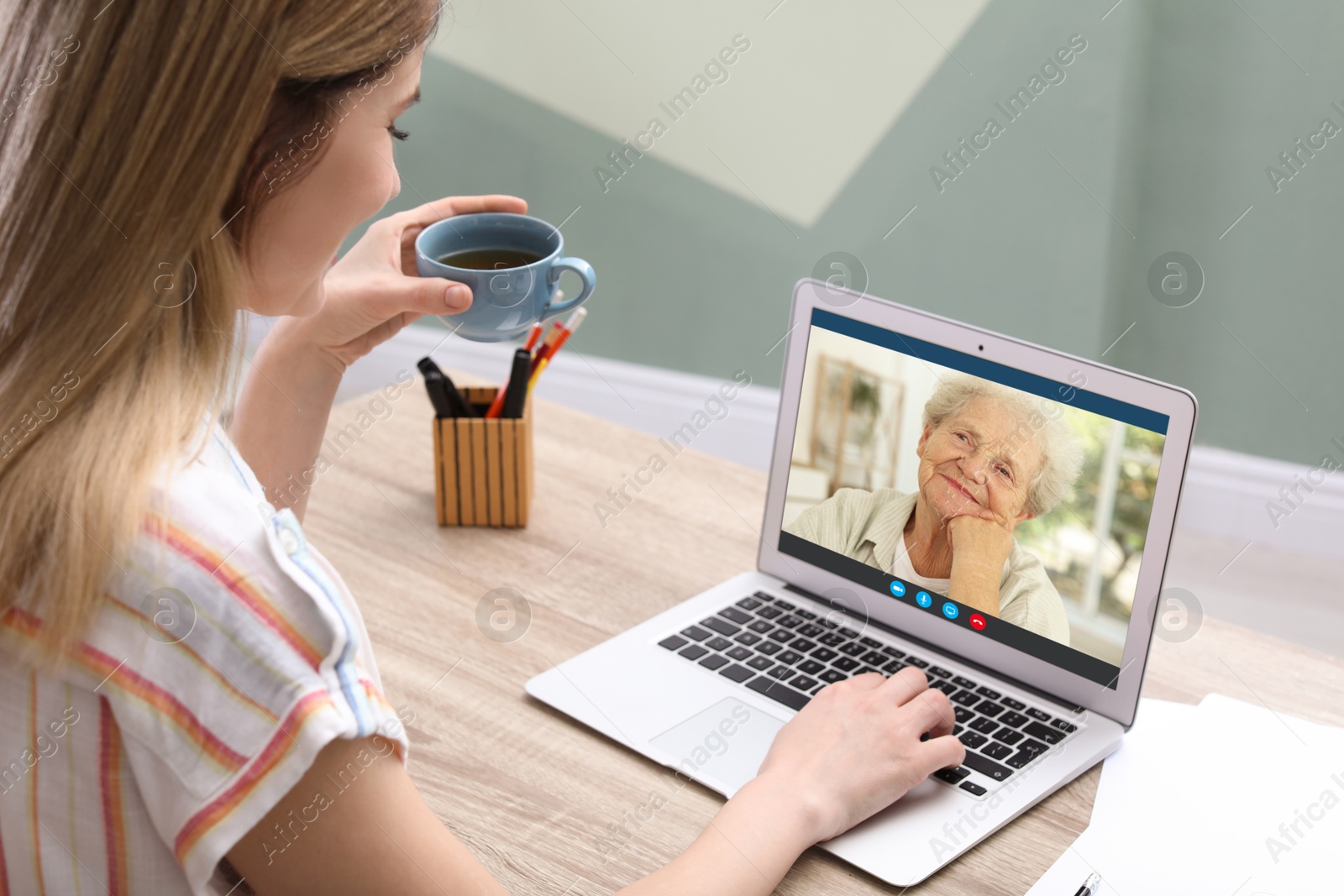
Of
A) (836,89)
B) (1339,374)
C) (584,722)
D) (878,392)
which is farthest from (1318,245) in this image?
(584,722)

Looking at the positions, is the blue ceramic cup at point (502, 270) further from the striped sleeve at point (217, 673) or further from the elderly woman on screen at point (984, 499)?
the striped sleeve at point (217, 673)

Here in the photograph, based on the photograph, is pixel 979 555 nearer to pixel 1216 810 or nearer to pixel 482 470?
pixel 1216 810

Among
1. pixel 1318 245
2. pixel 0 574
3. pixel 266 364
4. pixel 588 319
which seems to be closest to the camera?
pixel 0 574

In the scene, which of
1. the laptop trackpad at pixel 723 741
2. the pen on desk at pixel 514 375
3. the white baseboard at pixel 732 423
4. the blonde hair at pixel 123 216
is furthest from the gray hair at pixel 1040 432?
the white baseboard at pixel 732 423

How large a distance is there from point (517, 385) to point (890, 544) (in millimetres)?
454

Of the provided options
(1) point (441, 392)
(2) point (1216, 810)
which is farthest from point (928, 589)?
(1) point (441, 392)

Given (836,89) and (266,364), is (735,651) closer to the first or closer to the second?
(266,364)

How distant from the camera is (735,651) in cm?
108

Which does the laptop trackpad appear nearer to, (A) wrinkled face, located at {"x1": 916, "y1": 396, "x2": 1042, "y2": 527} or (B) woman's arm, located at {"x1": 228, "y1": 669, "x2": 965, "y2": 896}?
(B) woman's arm, located at {"x1": 228, "y1": 669, "x2": 965, "y2": 896}

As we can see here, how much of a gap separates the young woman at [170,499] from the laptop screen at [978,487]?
510 mm

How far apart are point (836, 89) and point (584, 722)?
6.18ft

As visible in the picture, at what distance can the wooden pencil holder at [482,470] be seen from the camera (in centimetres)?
128

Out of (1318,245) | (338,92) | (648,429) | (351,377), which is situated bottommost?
(351,377)

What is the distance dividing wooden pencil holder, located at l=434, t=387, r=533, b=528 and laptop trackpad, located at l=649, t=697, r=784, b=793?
0.39m
